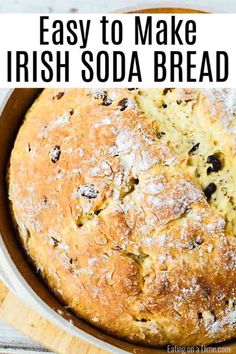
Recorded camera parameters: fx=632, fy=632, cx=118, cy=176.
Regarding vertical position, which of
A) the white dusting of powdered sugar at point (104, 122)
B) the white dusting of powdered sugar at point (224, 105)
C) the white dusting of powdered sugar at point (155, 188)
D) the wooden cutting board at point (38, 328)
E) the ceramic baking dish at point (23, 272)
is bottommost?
the wooden cutting board at point (38, 328)

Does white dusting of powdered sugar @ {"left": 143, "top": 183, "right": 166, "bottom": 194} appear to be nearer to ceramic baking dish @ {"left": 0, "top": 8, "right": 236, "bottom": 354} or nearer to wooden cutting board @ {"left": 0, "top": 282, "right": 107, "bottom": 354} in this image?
ceramic baking dish @ {"left": 0, "top": 8, "right": 236, "bottom": 354}

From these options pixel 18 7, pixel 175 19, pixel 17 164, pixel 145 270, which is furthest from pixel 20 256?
pixel 18 7

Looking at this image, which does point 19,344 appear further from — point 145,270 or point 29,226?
point 145,270

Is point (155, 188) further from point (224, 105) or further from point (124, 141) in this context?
point (224, 105)

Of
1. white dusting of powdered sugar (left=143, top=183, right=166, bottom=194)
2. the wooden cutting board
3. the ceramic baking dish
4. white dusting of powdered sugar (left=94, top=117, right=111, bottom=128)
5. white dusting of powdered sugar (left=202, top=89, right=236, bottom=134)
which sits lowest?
the wooden cutting board

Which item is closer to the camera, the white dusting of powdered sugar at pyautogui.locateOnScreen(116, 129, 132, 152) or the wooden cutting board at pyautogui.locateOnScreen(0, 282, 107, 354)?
the white dusting of powdered sugar at pyautogui.locateOnScreen(116, 129, 132, 152)

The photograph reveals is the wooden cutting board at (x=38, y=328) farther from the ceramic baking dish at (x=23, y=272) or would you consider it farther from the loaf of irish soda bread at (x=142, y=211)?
the loaf of irish soda bread at (x=142, y=211)

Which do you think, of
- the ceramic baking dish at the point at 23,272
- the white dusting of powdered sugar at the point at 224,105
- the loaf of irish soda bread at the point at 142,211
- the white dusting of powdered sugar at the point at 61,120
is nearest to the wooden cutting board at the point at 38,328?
the ceramic baking dish at the point at 23,272

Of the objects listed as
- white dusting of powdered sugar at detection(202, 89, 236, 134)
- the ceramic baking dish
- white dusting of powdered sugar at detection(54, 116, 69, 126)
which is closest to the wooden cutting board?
the ceramic baking dish
